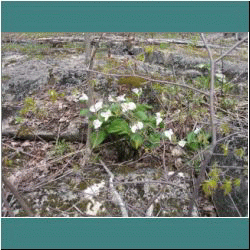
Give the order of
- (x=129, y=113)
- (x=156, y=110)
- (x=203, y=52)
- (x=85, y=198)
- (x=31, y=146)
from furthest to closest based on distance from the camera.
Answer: (x=203, y=52)
(x=156, y=110)
(x=31, y=146)
(x=129, y=113)
(x=85, y=198)

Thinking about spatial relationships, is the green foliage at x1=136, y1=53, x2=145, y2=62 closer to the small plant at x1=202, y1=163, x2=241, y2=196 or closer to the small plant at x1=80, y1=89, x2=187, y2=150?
the small plant at x1=80, y1=89, x2=187, y2=150

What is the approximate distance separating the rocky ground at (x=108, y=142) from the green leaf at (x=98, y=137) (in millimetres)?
144

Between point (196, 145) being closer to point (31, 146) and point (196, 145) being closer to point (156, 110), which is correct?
point (156, 110)

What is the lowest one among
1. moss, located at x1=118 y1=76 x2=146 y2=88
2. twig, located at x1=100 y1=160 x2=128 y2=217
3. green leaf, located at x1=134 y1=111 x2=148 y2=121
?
twig, located at x1=100 y1=160 x2=128 y2=217

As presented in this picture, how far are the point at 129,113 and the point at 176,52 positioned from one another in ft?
4.44

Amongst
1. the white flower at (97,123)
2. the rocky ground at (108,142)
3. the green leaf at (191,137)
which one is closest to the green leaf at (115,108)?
the white flower at (97,123)

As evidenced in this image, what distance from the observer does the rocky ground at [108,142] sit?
2150 millimetres

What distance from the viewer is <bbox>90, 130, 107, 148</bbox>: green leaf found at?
2.39 meters

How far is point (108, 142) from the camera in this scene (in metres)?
2.54

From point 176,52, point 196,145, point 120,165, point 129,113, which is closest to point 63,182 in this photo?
point 120,165

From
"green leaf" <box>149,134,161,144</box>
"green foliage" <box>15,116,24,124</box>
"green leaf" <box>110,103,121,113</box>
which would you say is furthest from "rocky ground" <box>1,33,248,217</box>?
"green leaf" <box>110,103,121,113</box>

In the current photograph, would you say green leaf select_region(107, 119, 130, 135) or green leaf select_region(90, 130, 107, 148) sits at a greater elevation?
green leaf select_region(107, 119, 130, 135)

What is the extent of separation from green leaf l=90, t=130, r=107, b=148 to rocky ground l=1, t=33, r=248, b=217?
0.47 ft

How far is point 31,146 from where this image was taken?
2.66 metres
